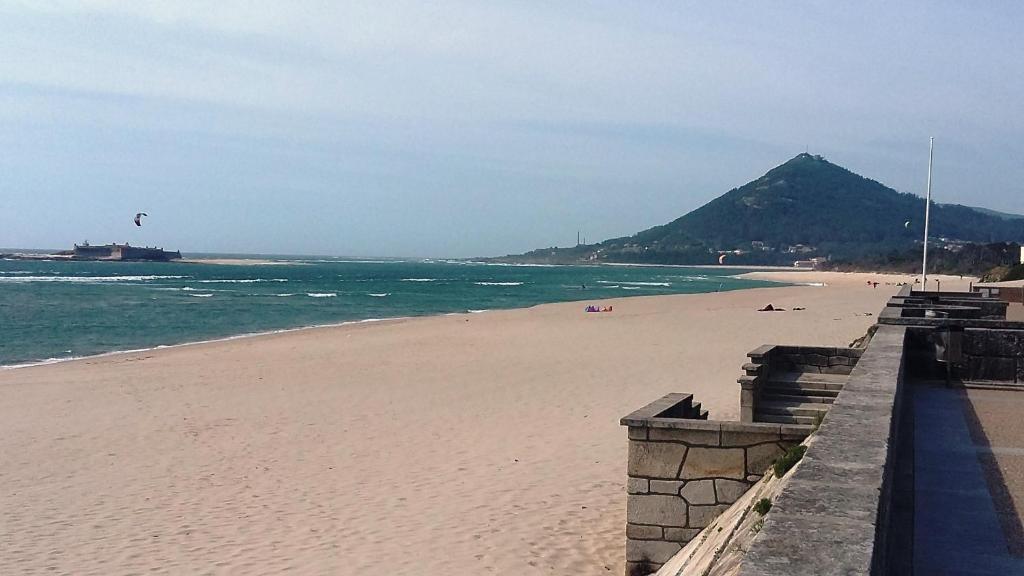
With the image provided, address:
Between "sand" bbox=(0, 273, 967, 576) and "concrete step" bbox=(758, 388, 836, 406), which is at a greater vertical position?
"concrete step" bbox=(758, 388, 836, 406)

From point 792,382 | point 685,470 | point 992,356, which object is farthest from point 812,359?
point 685,470

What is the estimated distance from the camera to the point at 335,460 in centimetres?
1038

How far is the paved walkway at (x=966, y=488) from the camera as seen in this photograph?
3.56m

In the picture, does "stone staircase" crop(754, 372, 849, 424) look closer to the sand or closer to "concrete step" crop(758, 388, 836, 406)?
"concrete step" crop(758, 388, 836, 406)

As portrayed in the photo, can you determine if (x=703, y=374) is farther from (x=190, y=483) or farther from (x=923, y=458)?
(x=923, y=458)

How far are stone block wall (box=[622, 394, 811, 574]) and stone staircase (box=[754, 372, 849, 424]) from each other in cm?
194

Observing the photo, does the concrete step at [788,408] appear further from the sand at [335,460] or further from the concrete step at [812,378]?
the sand at [335,460]

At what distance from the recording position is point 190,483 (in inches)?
375

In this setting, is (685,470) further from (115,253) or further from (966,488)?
(115,253)

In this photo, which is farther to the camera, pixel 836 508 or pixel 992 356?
pixel 992 356

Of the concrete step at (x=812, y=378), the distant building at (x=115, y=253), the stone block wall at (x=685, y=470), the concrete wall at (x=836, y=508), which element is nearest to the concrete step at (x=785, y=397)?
the concrete step at (x=812, y=378)

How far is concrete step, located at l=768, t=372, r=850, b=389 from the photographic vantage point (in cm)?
772

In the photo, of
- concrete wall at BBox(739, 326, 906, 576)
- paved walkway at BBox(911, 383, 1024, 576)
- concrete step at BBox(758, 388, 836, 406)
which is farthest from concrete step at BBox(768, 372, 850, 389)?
concrete wall at BBox(739, 326, 906, 576)

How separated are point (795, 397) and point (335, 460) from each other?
5386 mm
